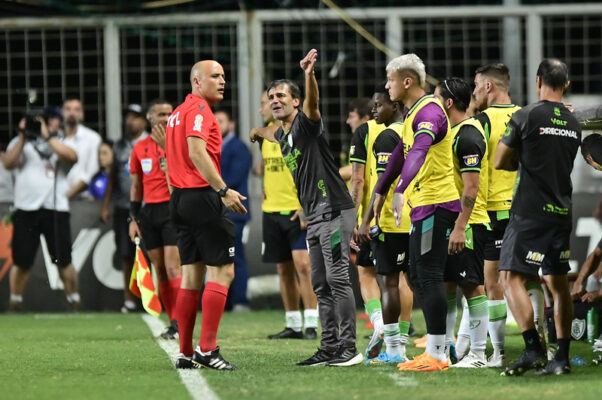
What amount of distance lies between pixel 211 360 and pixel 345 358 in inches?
40.5

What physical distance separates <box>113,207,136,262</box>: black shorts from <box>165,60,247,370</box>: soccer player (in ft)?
21.7

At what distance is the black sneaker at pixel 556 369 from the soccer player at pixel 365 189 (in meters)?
1.94

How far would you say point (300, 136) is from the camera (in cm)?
937

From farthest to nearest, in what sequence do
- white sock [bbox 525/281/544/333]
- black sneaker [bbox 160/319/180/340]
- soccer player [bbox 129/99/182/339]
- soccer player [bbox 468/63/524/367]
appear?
soccer player [bbox 129/99/182/339], black sneaker [bbox 160/319/180/340], soccer player [bbox 468/63/524/367], white sock [bbox 525/281/544/333]

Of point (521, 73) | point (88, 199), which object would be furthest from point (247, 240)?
point (521, 73)

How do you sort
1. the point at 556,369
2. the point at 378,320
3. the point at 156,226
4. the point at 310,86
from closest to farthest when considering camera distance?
the point at 556,369
the point at 310,86
the point at 378,320
the point at 156,226

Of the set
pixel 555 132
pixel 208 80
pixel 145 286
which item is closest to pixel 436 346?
pixel 555 132

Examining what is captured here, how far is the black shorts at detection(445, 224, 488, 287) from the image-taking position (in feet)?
31.2

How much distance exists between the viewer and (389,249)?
9.79 m

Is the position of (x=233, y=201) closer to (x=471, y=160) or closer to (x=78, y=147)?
(x=471, y=160)

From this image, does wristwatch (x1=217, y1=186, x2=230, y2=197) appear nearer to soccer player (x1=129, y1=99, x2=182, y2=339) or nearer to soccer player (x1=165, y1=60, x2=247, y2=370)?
soccer player (x1=165, y1=60, x2=247, y2=370)

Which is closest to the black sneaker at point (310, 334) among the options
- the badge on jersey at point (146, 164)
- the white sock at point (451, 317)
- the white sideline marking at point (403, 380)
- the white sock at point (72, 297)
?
the badge on jersey at point (146, 164)

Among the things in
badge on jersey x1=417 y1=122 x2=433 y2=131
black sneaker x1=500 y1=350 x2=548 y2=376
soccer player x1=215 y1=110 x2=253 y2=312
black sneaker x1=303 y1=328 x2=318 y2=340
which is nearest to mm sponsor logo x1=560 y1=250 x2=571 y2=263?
black sneaker x1=500 y1=350 x2=548 y2=376

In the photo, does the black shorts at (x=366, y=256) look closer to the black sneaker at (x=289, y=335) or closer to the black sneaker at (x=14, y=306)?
the black sneaker at (x=289, y=335)
